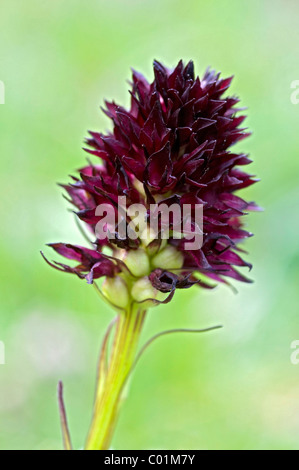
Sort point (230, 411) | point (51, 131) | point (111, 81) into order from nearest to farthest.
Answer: point (230, 411)
point (51, 131)
point (111, 81)

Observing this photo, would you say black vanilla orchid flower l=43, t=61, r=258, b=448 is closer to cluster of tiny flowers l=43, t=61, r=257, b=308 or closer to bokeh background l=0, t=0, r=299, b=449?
cluster of tiny flowers l=43, t=61, r=257, b=308

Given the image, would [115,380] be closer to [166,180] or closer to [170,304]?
[166,180]

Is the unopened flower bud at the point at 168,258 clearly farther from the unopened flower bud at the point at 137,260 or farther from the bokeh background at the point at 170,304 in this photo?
the bokeh background at the point at 170,304

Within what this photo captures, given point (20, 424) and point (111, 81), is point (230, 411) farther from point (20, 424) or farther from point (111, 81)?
point (111, 81)

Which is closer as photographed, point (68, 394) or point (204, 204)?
point (204, 204)

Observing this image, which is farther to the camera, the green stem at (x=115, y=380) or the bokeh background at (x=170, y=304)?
the bokeh background at (x=170, y=304)

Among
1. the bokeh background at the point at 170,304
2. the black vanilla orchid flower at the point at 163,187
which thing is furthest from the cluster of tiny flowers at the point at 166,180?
the bokeh background at the point at 170,304

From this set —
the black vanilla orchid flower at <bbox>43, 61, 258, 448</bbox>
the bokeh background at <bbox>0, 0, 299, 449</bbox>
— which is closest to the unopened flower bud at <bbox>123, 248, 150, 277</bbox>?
the black vanilla orchid flower at <bbox>43, 61, 258, 448</bbox>

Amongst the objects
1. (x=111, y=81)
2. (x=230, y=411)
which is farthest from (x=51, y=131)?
(x=230, y=411)

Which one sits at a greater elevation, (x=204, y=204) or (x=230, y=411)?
(x=204, y=204)
